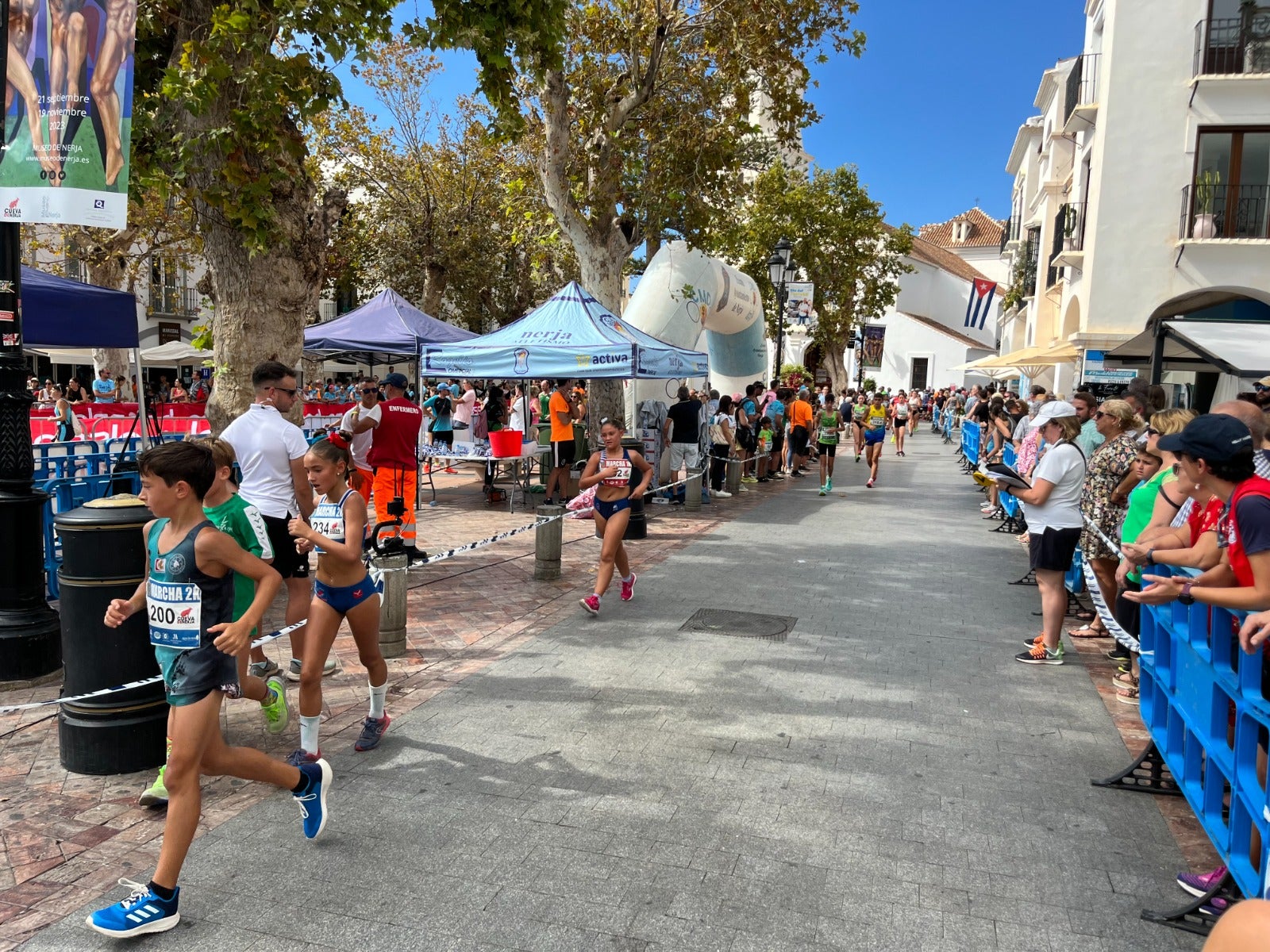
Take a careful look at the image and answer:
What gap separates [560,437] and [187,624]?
380 inches

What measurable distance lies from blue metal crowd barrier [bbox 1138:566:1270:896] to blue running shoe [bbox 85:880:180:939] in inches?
139

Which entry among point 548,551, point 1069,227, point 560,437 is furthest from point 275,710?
point 1069,227

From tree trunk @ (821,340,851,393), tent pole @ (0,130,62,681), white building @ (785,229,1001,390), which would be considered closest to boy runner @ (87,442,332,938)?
tent pole @ (0,130,62,681)

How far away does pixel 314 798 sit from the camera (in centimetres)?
365

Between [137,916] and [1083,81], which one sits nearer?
[137,916]

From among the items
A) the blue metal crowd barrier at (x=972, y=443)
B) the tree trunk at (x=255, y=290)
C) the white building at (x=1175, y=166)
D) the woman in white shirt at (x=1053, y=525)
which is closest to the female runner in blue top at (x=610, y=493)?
the tree trunk at (x=255, y=290)

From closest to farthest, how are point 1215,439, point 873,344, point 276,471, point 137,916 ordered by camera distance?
point 137,916 → point 1215,439 → point 276,471 → point 873,344

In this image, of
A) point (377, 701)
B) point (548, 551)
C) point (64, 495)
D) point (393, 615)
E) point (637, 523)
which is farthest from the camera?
point (637, 523)

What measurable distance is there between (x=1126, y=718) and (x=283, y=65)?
281 inches

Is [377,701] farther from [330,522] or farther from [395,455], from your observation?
[395,455]

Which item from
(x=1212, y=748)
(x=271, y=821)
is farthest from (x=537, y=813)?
(x=1212, y=748)

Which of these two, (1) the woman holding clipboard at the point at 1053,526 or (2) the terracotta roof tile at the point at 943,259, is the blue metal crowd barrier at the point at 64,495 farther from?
(2) the terracotta roof tile at the point at 943,259

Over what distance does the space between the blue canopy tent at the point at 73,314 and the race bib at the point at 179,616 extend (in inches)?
217

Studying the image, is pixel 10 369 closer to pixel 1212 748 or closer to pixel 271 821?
pixel 271 821
